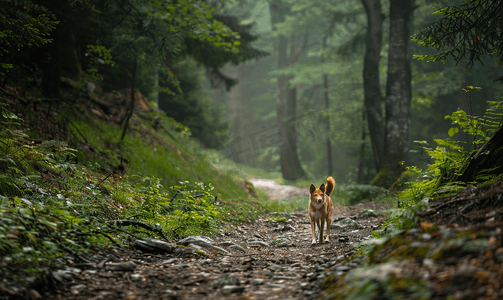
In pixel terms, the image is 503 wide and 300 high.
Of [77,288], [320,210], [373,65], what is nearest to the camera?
[77,288]

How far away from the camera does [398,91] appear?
11.5 meters

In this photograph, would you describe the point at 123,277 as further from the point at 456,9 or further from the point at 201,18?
the point at 201,18

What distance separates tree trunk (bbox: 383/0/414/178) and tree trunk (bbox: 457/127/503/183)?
765 centimetres

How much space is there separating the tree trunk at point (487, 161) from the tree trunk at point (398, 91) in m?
7.65

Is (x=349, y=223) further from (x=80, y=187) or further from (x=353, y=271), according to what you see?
(x=80, y=187)

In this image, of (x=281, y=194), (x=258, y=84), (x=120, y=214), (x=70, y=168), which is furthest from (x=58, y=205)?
(x=258, y=84)

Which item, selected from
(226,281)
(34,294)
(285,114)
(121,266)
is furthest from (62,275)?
(285,114)

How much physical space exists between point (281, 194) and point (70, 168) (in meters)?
11.5

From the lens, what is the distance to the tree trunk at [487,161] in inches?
147

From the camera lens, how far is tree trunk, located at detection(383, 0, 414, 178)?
451 inches

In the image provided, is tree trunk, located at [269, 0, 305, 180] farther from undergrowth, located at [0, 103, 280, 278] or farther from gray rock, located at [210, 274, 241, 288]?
gray rock, located at [210, 274, 241, 288]

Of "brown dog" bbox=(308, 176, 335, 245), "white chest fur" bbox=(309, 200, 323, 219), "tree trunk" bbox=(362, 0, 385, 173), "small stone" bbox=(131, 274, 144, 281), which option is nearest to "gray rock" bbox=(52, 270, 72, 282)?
"small stone" bbox=(131, 274, 144, 281)

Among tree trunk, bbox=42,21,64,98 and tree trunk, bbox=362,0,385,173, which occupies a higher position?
tree trunk, bbox=362,0,385,173

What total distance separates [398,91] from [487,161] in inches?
330
